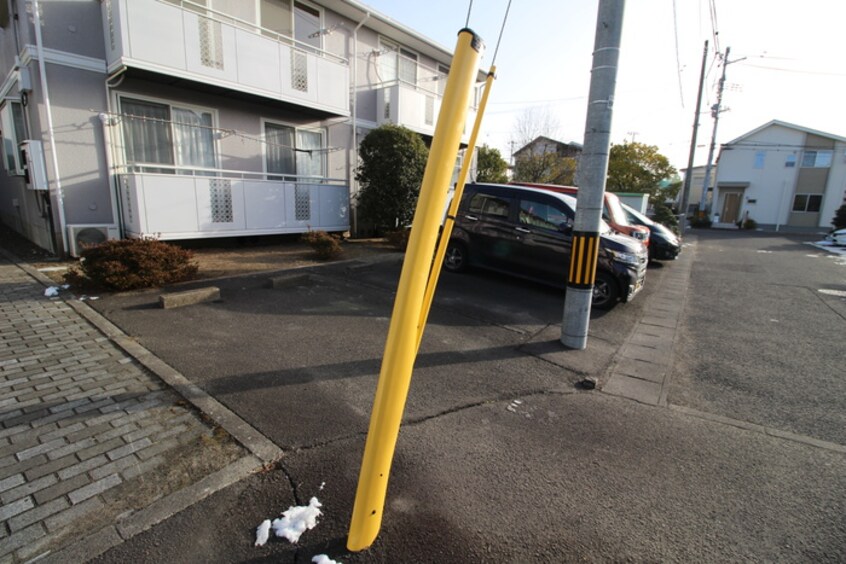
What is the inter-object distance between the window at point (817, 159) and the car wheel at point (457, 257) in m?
36.1

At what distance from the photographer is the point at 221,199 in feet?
29.6

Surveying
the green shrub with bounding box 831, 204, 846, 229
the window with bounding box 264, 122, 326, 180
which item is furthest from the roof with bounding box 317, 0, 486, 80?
the green shrub with bounding box 831, 204, 846, 229

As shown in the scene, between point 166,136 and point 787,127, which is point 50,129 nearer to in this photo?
point 166,136

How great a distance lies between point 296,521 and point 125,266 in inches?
219

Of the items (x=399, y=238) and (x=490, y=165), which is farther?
(x=490, y=165)

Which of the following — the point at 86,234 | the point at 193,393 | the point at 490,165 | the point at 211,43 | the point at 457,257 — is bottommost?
the point at 193,393

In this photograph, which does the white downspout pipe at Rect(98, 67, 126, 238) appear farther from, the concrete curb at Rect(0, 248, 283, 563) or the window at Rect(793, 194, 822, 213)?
the window at Rect(793, 194, 822, 213)

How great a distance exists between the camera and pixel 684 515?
2.22m

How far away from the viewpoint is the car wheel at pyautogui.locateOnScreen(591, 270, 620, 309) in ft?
20.6

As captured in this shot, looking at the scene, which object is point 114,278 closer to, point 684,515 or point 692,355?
Result: point 684,515

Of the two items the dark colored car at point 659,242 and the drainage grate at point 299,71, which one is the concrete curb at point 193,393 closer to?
the drainage grate at point 299,71

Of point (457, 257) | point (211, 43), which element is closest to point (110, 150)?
point (211, 43)

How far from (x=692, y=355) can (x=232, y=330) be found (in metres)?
5.49

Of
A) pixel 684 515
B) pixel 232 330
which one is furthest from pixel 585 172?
pixel 232 330
